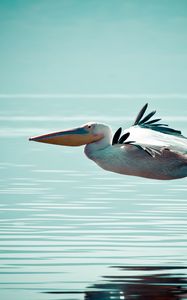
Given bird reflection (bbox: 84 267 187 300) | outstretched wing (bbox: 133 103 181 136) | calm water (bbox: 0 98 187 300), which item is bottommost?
bird reflection (bbox: 84 267 187 300)

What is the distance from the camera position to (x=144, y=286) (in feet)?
31.5

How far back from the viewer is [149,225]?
11.9 m

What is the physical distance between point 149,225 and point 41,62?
73.9m

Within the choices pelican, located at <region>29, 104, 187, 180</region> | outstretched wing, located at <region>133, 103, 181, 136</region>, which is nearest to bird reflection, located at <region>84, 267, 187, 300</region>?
pelican, located at <region>29, 104, 187, 180</region>

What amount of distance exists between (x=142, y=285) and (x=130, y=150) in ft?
7.40

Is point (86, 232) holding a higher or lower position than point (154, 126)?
lower

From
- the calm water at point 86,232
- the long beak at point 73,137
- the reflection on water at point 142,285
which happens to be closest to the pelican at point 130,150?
the long beak at point 73,137

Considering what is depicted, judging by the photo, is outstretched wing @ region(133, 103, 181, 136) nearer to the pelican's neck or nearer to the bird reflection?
the pelican's neck

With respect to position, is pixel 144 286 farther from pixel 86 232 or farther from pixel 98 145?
pixel 98 145

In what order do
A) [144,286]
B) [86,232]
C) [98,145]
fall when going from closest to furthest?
[144,286]
[86,232]
[98,145]

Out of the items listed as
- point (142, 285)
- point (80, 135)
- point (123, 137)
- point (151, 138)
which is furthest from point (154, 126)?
point (142, 285)

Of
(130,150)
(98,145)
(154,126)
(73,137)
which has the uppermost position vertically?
(154,126)

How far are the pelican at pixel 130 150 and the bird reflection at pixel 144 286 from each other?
162 centimetres

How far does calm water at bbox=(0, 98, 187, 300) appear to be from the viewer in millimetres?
9602
